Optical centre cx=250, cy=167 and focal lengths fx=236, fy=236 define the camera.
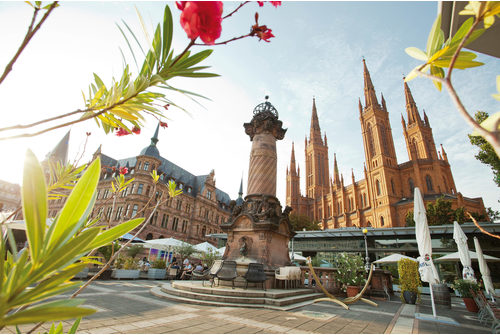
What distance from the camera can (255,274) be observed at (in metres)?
7.67

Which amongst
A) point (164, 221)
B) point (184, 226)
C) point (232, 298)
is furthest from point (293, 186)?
point (232, 298)

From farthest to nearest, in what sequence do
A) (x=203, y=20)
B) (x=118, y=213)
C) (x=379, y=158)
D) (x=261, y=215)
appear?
(x=379, y=158) → (x=118, y=213) → (x=261, y=215) → (x=203, y=20)

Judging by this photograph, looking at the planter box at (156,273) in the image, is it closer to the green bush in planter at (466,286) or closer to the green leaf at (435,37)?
the green bush in planter at (466,286)

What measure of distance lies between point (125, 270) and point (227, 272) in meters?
8.18

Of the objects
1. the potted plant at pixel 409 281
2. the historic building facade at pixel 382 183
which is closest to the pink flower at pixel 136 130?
the potted plant at pixel 409 281

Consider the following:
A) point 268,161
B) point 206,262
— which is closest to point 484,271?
point 268,161

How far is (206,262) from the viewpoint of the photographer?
15.4 meters

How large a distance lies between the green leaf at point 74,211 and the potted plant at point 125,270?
1483 centimetres

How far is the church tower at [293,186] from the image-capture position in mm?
69375

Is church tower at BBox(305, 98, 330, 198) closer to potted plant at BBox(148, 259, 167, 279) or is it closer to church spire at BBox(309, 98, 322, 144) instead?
church spire at BBox(309, 98, 322, 144)

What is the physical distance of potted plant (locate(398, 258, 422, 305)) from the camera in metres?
9.44

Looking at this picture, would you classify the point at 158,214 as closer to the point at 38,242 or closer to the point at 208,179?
the point at 208,179

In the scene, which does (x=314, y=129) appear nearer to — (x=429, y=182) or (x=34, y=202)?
(x=429, y=182)

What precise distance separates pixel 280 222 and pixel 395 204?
146 ft
